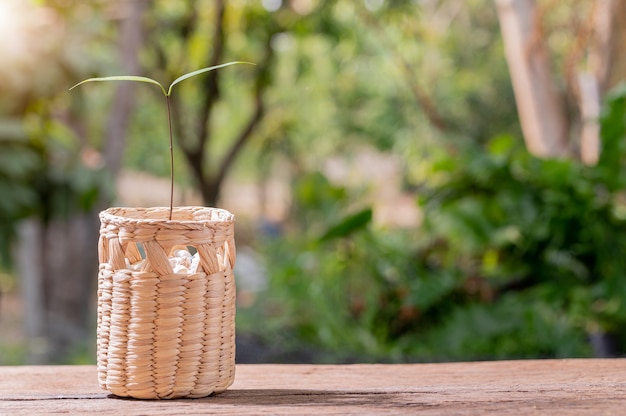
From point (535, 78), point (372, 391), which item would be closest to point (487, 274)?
point (535, 78)

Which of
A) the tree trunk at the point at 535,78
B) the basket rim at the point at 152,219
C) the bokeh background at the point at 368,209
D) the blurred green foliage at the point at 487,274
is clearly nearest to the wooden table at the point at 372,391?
the basket rim at the point at 152,219

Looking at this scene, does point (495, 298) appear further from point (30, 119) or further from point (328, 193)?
point (30, 119)

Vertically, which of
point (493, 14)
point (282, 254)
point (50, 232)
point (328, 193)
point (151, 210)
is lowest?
point (50, 232)

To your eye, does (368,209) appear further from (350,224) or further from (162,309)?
(162,309)

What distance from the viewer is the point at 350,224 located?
161cm

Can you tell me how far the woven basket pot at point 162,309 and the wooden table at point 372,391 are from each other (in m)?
0.02

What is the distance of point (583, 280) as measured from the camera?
73.7 inches

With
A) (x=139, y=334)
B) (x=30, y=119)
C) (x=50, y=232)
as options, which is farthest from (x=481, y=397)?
(x=50, y=232)

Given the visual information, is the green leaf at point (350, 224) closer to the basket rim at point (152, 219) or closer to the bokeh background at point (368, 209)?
the bokeh background at point (368, 209)

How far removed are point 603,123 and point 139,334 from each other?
1450mm

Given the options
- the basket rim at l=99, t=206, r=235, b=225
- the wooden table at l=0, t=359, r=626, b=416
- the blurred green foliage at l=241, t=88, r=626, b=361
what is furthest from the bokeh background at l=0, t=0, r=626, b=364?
the basket rim at l=99, t=206, r=235, b=225

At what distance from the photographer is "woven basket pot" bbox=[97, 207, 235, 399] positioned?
23.1 inches

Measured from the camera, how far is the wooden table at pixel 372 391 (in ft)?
1.94

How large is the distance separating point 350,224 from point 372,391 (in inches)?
37.9
